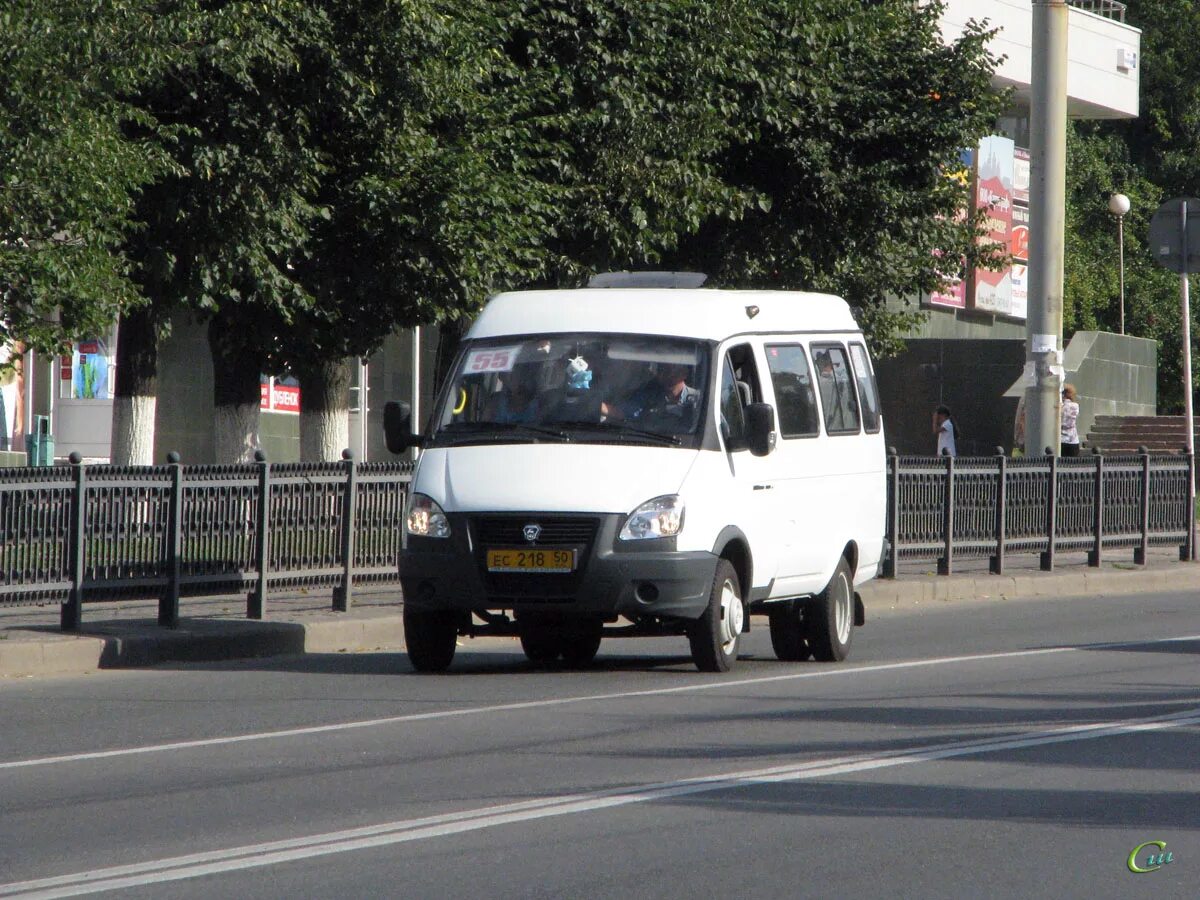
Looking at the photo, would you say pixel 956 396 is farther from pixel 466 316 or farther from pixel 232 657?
pixel 232 657

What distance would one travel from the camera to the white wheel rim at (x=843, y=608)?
44.8 ft

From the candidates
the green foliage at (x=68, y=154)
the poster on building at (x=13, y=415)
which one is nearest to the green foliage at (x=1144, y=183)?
the poster on building at (x=13, y=415)

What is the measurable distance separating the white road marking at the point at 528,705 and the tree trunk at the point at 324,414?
452 inches

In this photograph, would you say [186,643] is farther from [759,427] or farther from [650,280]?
[759,427]

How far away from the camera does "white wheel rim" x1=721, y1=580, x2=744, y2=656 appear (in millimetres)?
12188

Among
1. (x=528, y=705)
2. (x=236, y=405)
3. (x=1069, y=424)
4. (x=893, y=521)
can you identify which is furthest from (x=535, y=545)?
(x=1069, y=424)

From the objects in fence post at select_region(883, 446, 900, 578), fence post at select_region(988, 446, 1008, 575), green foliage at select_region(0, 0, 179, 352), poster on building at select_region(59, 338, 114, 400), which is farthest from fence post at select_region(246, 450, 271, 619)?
poster on building at select_region(59, 338, 114, 400)

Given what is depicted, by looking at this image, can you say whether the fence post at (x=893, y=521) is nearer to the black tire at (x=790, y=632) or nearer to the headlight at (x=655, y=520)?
the black tire at (x=790, y=632)

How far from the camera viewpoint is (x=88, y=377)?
3644cm

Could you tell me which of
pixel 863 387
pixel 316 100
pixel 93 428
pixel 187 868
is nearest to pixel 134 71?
pixel 316 100

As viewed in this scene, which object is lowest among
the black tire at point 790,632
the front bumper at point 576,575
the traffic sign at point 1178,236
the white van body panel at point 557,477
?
the black tire at point 790,632

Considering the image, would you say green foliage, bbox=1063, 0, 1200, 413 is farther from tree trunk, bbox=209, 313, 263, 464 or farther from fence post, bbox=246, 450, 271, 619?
fence post, bbox=246, 450, 271, 619

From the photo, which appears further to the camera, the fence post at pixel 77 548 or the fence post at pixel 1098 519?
the fence post at pixel 1098 519

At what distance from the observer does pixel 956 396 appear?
38969mm
